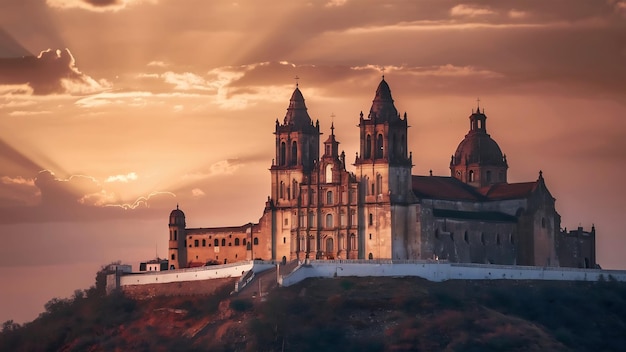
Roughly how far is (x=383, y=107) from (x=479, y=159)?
16.8 m

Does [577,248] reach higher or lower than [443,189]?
lower

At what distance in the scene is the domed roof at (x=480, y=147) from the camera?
188 metres

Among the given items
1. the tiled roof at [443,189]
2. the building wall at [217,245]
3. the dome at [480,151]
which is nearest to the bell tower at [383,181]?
the tiled roof at [443,189]

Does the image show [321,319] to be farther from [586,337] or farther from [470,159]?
[470,159]

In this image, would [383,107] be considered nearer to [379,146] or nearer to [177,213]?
[379,146]

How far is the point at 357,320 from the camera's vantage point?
15600 cm

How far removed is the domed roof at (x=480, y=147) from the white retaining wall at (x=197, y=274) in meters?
26.8

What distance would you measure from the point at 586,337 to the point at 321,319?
1967 cm

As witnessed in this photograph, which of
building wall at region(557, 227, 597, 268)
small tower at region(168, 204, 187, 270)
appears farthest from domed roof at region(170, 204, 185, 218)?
building wall at region(557, 227, 597, 268)

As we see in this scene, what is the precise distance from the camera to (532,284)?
168750mm

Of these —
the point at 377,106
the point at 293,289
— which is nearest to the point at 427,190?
the point at 377,106

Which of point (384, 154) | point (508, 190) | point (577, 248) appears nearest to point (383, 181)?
point (384, 154)

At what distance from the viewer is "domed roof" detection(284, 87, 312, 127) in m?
178

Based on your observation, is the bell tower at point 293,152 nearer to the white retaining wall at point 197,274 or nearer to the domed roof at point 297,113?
the domed roof at point 297,113
